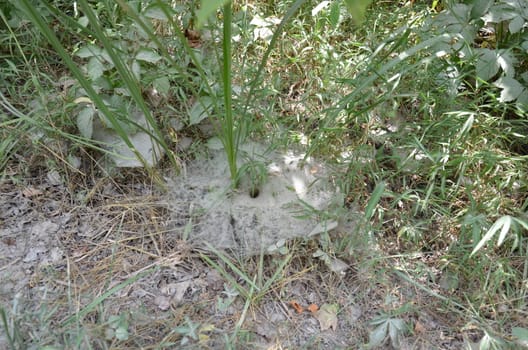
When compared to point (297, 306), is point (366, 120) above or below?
above

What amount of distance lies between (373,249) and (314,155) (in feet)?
1.28

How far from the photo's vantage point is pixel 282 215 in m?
1.54

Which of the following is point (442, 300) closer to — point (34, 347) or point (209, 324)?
point (209, 324)

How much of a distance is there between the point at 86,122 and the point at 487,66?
1379 millimetres

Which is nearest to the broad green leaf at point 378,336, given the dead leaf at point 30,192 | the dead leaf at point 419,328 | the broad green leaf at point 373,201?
the dead leaf at point 419,328

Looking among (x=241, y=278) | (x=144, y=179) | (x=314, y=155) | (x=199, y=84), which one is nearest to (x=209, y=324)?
(x=241, y=278)

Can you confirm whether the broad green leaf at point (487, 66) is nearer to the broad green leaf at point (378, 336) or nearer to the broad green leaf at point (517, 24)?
the broad green leaf at point (517, 24)

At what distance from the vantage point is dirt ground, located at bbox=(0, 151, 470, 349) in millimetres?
1303

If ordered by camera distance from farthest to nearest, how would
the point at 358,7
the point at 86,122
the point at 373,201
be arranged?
the point at 86,122, the point at 373,201, the point at 358,7

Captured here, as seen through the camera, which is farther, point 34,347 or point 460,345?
point 460,345

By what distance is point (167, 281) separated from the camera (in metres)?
1.43

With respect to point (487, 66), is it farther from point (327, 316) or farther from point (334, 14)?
point (327, 316)

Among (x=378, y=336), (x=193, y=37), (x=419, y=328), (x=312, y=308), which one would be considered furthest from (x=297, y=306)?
(x=193, y=37)

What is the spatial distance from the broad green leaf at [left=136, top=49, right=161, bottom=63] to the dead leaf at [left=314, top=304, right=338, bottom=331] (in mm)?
979
